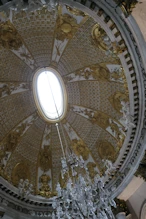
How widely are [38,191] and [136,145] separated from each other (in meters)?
4.11

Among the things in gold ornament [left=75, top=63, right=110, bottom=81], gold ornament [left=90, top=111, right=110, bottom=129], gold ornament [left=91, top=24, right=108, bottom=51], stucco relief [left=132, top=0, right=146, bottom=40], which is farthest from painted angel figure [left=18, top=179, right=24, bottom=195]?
stucco relief [left=132, top=0, right=146, bottom=40]

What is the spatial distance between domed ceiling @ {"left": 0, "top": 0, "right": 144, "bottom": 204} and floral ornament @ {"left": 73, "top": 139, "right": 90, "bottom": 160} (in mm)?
39

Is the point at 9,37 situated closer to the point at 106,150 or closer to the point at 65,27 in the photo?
the point at 65,27

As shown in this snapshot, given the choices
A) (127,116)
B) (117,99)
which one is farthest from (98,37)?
(127,116)

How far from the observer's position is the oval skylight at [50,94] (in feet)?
35.7

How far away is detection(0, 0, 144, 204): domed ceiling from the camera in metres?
8.66

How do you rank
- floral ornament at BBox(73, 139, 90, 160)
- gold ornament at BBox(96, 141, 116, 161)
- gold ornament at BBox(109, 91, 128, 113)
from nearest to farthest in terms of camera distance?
gold ornament at BBox(109, 91, 128, 113)
gold ornament at BBox(96, 141, 116, 161)
floral ornament at BBox(73, 139, 90, 160)

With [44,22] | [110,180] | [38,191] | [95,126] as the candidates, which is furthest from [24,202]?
[44,22]

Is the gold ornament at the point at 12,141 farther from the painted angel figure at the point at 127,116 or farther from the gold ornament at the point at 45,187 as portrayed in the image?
the painted angel figure at the point at 127,116

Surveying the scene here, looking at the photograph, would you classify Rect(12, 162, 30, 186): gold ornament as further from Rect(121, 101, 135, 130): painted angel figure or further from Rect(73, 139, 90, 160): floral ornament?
Rect(121, 101, 135, 130): painted angel figure

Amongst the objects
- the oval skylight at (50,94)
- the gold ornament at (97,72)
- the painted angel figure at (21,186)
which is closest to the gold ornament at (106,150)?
the oval skylight at (50,94)

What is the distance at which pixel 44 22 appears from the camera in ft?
29.2

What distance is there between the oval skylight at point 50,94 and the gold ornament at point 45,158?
1.23 m

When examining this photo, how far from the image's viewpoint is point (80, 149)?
11.2 m
